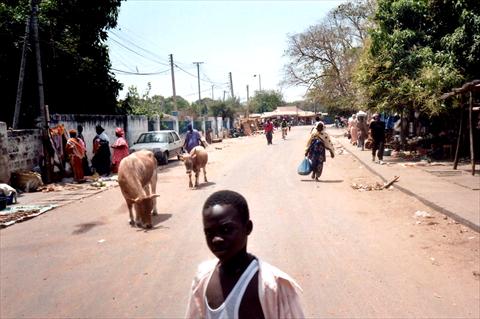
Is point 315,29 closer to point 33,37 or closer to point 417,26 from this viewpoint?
point 417,26

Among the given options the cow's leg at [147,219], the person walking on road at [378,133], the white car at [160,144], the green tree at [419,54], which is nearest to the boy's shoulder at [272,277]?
the cow's leg at [147,219]

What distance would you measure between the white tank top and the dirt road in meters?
2.75

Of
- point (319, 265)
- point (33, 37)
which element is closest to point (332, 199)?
point (319, 265)

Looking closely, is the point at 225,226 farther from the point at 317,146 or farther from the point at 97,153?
the point at 97,153

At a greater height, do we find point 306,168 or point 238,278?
point 238,278

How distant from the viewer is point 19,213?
34.6 ft

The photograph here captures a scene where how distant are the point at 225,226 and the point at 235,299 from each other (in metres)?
0.29

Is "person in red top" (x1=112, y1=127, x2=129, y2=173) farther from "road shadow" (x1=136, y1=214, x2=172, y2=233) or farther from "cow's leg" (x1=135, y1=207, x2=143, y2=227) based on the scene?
"cow's leg" (x1=135, y1=207, x2=143, y2=227)

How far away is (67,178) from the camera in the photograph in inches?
669

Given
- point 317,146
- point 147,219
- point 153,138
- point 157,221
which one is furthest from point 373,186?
point 153,138

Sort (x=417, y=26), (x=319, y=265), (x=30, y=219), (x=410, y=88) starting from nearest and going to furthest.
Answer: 1. (x=319, y=265)
2. (x=30, y=219)
3. (x=410, y=88)
4. (x=417, y=26)

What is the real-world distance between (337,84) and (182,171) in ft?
94.3

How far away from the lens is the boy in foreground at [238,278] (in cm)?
198

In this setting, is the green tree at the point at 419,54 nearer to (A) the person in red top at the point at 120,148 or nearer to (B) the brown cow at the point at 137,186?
(A) the person in red top at the point at 120,148
